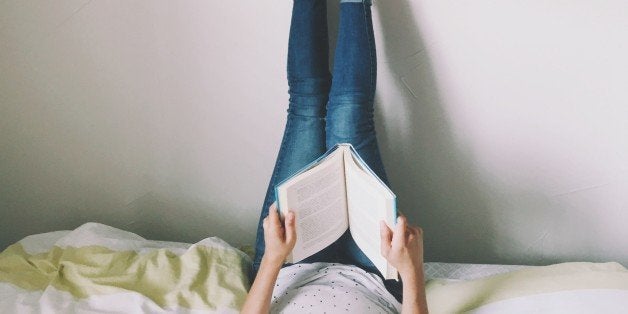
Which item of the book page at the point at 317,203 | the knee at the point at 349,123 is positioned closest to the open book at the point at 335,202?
the book page at the point at 317,203

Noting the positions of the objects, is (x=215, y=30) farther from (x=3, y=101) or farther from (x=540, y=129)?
(x=540, y=129)

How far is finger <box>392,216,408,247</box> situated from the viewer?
851 mm

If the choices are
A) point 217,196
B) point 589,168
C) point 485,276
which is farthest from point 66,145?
point 589,168

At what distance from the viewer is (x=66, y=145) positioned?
1.31 m

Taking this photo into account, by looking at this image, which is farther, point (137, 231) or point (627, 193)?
point (137, 231)

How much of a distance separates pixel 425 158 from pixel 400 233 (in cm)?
45

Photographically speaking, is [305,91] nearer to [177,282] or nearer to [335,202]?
[335,202]

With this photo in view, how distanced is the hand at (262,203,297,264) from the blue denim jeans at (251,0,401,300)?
7.9 inches

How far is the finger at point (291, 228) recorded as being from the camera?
2.96 ft

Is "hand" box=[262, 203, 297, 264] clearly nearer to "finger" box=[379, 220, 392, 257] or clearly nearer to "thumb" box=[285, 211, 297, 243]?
"thumb" box=[285, 211, 297, 243]

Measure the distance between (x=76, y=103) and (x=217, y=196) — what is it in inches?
14.4

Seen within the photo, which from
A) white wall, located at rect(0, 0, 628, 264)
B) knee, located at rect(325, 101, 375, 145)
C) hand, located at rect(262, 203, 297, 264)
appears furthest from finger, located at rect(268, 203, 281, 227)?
white wall, located at rect(0, 0, 628, 264)

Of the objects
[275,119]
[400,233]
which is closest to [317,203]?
[400,233]

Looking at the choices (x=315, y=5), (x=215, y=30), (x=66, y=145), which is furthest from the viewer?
(x=66, y=145)
